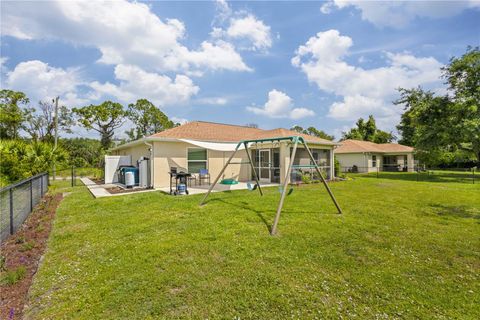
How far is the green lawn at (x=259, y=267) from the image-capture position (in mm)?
2883

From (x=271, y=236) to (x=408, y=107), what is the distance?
951 inches

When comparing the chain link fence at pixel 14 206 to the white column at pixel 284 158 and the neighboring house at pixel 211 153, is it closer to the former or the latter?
the neighboring house at pixel 211 153

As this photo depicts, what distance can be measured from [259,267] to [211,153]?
11657mm

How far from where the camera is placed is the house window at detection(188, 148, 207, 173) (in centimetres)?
1447

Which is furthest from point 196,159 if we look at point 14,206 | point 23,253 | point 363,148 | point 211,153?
point 363,148

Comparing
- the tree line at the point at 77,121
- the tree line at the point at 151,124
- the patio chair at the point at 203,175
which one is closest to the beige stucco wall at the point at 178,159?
the patio chair at the point at 203,175

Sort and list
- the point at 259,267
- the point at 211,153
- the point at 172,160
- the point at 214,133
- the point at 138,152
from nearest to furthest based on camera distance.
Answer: the point at 259,267, the point at 172,160, the point at 211,153, the point at 138,152, the point at 214,133

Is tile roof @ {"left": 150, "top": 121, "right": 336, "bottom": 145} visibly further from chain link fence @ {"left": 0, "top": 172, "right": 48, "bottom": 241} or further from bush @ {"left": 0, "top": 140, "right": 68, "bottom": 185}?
chain link fence @ {"left": 0, "top": 172, "right": 48, "bottom": 241}

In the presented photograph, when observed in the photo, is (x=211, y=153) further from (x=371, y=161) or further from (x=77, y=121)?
(x=77, y=121)

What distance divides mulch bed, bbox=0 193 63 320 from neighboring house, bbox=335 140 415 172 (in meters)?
30.0

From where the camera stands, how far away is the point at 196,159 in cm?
1470

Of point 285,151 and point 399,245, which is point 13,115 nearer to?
point 285,151

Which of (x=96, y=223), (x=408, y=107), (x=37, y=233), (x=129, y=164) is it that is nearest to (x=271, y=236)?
(x=96, y=223)

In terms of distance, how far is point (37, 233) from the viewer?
19.1ft
